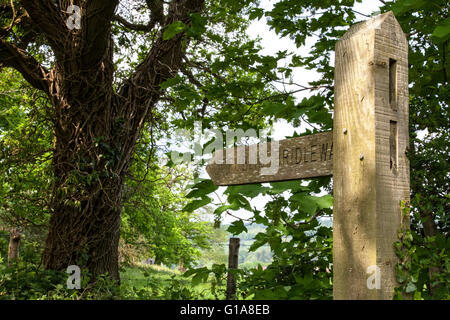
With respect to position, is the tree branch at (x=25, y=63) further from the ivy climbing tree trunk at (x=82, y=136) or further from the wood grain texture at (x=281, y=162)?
the wood grain texture at (x=281, y=162)

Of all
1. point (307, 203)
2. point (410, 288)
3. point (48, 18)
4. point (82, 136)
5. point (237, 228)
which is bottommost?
point (410, 288)

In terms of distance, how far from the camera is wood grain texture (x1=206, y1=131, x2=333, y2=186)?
193 centimetres

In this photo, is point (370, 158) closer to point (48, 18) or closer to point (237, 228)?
point (237, 228)

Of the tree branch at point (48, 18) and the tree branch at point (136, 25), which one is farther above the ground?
the tree branch at point (136, 25)

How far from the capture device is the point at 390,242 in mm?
1639

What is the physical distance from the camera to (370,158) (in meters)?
1.66

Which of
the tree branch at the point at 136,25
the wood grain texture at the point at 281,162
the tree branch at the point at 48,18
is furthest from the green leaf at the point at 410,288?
the tree branch at the point at 136,25

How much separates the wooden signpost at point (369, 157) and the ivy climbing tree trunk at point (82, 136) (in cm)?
336

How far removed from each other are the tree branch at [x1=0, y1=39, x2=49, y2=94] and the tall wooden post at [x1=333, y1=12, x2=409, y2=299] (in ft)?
14.6

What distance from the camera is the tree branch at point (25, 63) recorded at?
5.15 m

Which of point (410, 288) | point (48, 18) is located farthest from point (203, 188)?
point (48, 18)

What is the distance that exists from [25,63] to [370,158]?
4942 millimetres

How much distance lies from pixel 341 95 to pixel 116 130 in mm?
3921

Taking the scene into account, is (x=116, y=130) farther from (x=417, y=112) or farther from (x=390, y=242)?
(x=390, y=242)
